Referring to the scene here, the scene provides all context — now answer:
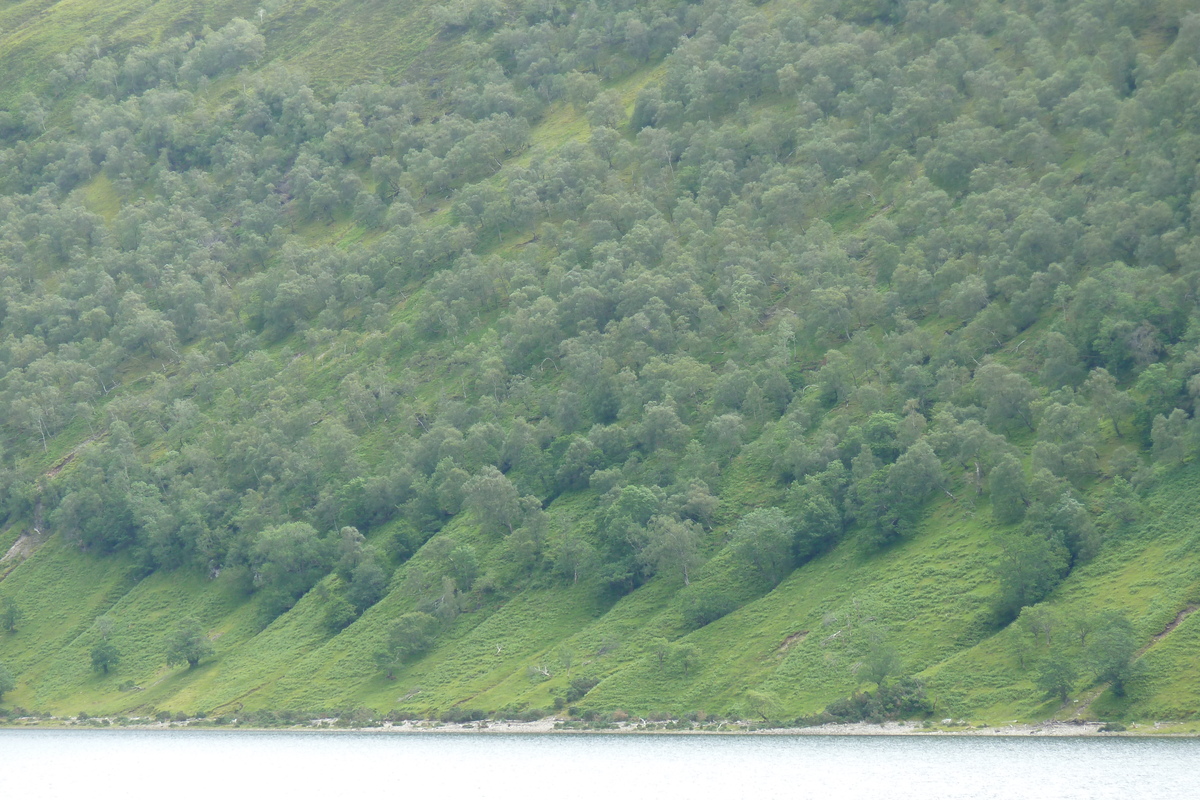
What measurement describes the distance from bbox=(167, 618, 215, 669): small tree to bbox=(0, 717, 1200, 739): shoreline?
36.4 ft

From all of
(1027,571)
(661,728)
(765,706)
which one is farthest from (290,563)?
(1027,571)

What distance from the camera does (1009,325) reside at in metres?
158

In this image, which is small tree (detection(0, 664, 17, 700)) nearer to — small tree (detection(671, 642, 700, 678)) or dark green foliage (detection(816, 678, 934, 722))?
small tree (detection(671, 642, 700, 678))

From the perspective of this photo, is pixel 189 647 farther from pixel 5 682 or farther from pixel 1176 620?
pixel 1176 620

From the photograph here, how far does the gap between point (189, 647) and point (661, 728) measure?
254ft

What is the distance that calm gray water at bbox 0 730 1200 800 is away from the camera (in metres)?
89.1

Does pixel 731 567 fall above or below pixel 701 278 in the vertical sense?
below

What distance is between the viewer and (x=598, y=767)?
109312 millimetres

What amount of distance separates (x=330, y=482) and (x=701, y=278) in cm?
6818

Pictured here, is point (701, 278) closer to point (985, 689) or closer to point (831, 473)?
point (831, 473)

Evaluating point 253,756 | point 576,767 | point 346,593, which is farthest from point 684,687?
point 346,593

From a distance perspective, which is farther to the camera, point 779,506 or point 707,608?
point 779,506

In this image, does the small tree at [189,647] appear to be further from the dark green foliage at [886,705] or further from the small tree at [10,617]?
the dark green foliage at [886,705]

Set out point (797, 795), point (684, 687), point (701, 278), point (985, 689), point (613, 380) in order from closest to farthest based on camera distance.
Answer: point (797, 795)
point (985, 689)
point (684, 687)
point (613, 380)
point (701, 278)
